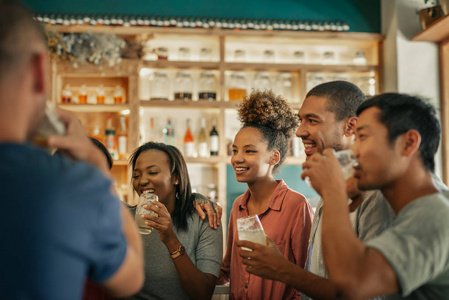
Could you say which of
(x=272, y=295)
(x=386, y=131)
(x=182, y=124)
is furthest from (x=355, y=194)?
(x=182, y=124)

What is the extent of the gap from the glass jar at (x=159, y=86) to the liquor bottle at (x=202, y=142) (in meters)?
0.45

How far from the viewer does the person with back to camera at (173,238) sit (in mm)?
1667

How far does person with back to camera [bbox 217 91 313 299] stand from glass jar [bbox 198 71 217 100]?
1832 mm

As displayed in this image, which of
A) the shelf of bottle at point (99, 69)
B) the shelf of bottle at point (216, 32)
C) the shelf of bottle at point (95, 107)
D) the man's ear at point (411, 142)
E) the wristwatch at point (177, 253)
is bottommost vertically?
the wristwatch at point (177, 253)

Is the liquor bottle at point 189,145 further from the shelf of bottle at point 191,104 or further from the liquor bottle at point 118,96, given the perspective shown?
the liquor bottle at point 118,96

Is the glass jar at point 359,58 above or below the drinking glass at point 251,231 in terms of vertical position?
above

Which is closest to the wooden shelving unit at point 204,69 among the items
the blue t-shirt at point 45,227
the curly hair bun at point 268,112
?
the curly hair bun at point 268,112

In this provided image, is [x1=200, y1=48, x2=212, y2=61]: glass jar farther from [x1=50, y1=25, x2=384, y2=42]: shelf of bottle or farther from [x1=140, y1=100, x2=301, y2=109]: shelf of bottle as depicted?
[x1=140, y1=100, x2=301, y2=109]: shelf of bottle

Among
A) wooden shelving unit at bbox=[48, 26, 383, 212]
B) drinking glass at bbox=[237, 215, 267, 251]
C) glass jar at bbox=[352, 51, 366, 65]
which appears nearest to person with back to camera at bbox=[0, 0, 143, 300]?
drinking glass at bbox=[237, 215, 267, 251]

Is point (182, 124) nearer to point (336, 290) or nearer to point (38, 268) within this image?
point (336, 290)

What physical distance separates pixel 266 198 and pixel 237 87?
2274 mm

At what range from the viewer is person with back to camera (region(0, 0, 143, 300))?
66 cm

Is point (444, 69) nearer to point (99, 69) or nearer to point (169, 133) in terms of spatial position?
point (169, 133)

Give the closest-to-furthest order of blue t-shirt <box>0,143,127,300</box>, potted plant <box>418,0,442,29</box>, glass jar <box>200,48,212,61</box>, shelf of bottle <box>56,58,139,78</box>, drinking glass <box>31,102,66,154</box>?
blue t-shirt <box>0,143,127,300</box>, drinking glass <box>31,102,66,154</box>, potted plant <box>418,0,442,29</box>, shelf of bottle <box>56,58,139,78</box>, glass jar <box>200,48,212,61</box>
